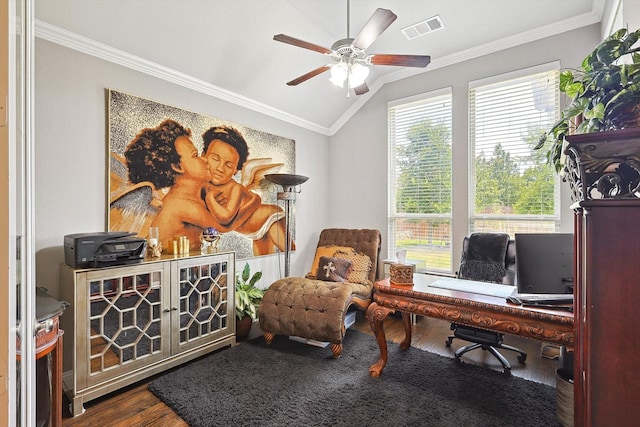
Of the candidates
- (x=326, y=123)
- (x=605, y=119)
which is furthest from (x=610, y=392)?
(x=326, y=123)

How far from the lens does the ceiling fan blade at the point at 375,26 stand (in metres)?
1.83

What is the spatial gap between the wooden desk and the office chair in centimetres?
65

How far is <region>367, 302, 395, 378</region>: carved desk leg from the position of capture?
2.34 meters

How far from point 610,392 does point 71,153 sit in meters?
3.24

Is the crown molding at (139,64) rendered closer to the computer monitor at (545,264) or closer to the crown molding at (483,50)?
the crown molding at (483,50)

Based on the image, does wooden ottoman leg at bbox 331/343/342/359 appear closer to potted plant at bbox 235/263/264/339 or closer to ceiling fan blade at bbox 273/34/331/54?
potted plant at bbox 235/263/264/339

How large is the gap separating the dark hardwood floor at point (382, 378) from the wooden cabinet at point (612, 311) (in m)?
1.87

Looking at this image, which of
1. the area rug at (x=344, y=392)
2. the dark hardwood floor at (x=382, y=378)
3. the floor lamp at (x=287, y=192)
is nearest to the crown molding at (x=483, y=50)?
the floor lamp at (x=287, y=192)

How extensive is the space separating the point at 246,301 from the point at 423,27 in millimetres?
3361

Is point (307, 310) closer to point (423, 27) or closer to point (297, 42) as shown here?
point (297, 42)

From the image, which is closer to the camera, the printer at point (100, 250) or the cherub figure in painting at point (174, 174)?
the printer at point (100, 250)

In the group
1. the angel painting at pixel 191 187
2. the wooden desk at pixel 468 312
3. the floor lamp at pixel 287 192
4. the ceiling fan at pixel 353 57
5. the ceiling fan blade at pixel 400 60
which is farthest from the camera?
the floor lamp at pixel 287 192

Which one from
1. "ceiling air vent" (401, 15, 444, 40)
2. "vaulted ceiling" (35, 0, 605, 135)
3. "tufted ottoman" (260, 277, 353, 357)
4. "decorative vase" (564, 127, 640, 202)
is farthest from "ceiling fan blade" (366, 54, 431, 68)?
"tufted ottoman" (260, 277, 353, 357)

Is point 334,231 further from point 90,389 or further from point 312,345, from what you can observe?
point 90,389
